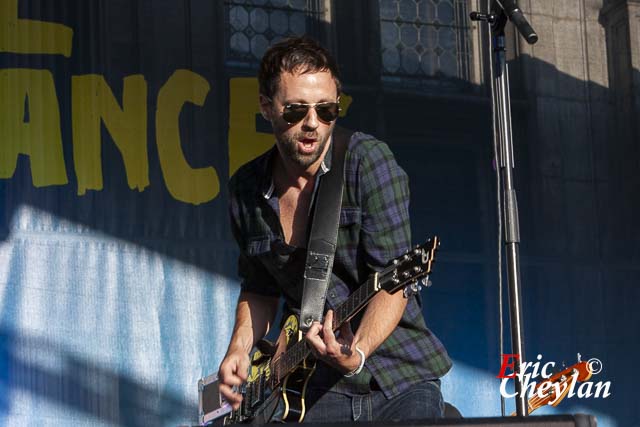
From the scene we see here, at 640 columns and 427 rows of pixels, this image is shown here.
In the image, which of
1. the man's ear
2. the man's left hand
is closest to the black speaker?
the man's left hand

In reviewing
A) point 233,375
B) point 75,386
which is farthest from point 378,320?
point 75,386

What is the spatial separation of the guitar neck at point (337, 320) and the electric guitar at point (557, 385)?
2711 mm

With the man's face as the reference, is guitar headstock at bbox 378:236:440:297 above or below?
below

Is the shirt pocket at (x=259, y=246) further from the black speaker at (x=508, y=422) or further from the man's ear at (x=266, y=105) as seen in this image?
the black speaker at (x=508, y=422)

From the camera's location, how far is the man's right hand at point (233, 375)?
2.94m

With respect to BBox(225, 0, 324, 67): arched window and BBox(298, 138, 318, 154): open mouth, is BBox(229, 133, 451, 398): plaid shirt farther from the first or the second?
BBox(225, 0, 324, 67): arched window

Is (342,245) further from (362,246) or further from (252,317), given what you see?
(252,317)

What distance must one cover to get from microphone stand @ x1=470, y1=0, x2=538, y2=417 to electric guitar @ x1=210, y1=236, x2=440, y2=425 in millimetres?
1064

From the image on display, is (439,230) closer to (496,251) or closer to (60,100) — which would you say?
(496,251)

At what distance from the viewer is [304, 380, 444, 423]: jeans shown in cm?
274

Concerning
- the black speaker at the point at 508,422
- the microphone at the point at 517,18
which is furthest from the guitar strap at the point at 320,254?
the microphone at the point at 517,18

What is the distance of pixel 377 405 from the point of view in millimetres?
2803

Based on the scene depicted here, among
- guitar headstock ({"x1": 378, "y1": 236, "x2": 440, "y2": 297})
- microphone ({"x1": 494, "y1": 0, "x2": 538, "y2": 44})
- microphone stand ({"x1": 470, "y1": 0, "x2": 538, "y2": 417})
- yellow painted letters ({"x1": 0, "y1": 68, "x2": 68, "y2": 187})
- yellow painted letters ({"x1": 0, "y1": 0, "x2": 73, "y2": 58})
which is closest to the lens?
guitar headstock ({"x1": 378, "y1": 236, "x2": 440, "y2": 297})

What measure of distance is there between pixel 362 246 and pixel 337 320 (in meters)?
0.21
